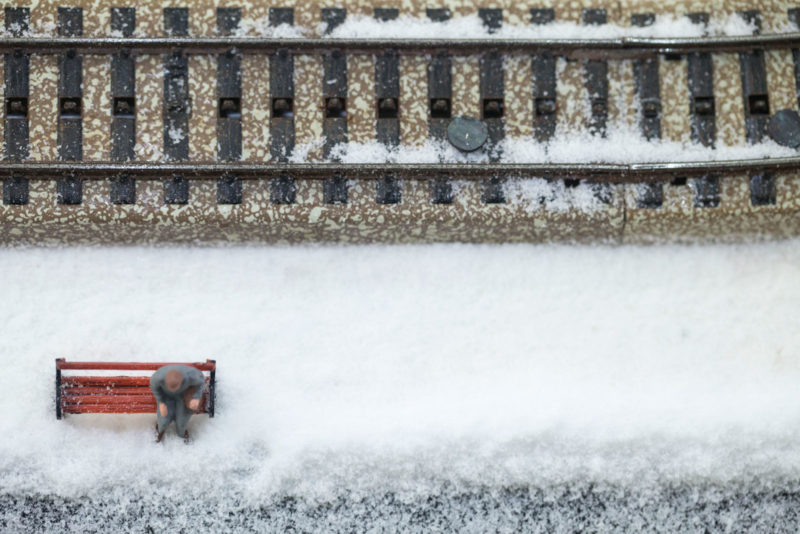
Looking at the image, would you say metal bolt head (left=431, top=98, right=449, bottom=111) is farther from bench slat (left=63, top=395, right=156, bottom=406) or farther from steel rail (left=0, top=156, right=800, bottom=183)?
bench slat (left=63, top=395, right=156, bottom=406)

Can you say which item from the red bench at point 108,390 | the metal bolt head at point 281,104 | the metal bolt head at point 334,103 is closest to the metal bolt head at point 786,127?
the metal bolt head at point 334,103

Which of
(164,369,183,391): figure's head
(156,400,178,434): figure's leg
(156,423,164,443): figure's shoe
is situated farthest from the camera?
(156,423,164,443): figure's shoe

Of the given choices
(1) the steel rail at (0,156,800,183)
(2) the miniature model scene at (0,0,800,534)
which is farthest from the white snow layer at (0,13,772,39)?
(1) the steel rail at (0,156,800,183)

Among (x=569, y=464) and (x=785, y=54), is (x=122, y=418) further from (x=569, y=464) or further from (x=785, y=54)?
(x=785, y=54)

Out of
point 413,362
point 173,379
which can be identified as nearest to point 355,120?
point 413,362

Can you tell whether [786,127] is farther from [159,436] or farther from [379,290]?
[159,436]
